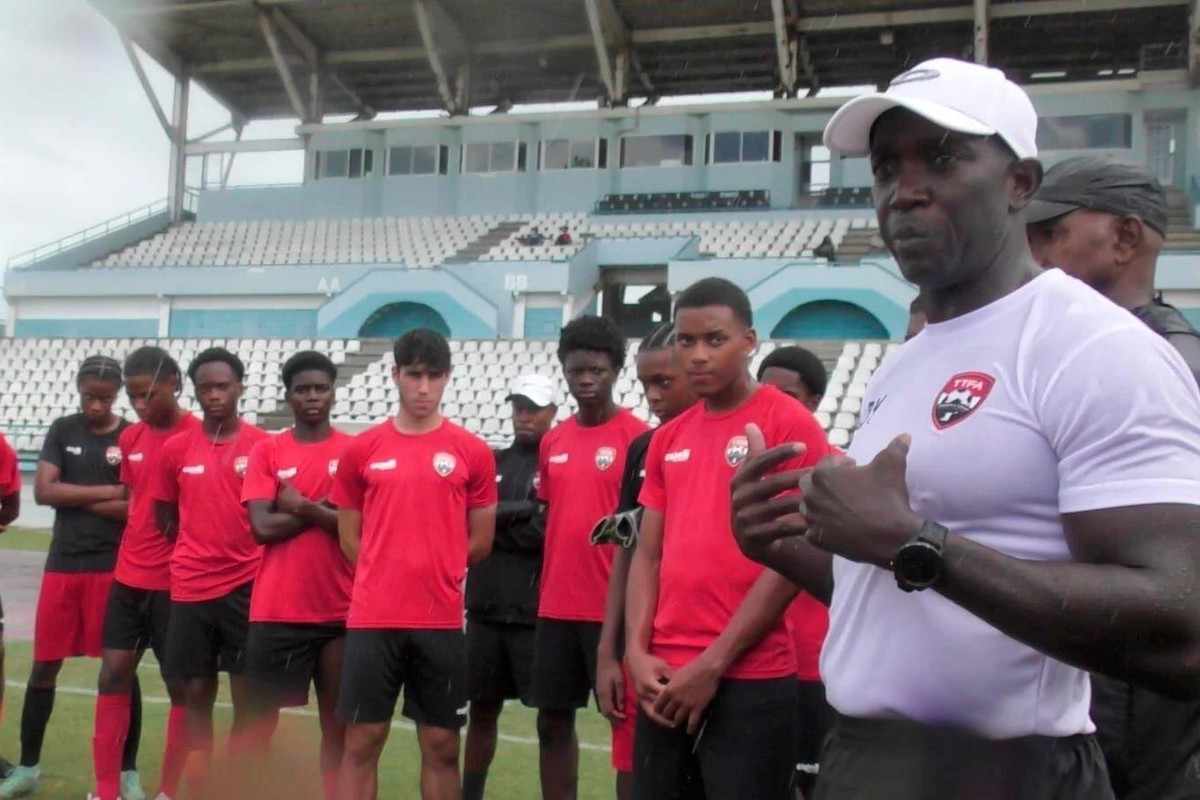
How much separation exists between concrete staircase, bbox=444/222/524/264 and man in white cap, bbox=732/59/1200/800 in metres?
27.1

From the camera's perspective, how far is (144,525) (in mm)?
5395

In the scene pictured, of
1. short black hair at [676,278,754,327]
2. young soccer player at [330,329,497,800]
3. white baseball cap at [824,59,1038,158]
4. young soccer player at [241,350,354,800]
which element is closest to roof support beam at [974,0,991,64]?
young soccer player at [241,350,354,800]

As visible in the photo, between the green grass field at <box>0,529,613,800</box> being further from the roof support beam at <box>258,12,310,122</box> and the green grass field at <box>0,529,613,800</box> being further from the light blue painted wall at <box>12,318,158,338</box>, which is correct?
the roof support beam at <box>258,12,310,122</box>

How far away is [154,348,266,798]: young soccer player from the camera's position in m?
5.05

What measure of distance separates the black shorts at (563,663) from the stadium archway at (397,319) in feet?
76.1

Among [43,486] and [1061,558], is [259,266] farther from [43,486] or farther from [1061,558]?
[1061,558]

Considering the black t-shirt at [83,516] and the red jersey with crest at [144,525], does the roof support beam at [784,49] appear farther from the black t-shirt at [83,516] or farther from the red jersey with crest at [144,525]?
the red jersey with crest at [144,525]

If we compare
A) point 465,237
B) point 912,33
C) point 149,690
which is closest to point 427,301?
point 465,237

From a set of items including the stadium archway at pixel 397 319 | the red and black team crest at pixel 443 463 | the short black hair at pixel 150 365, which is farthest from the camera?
the stadium archway at pixel 397 319

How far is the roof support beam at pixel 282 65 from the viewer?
29.8m

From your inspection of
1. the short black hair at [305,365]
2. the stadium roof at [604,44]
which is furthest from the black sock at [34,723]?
the stadium roof at [604,44]

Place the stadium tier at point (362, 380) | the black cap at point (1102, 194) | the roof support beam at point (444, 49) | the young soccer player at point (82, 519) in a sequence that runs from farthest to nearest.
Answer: the roof support beam at point (444, 49)
the stadium tier at point (362, 380)
the young soccer player at point (82, 519)
the black cap at point (1102, 194)

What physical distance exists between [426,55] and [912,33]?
12.0 metres

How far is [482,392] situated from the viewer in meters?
20.5
